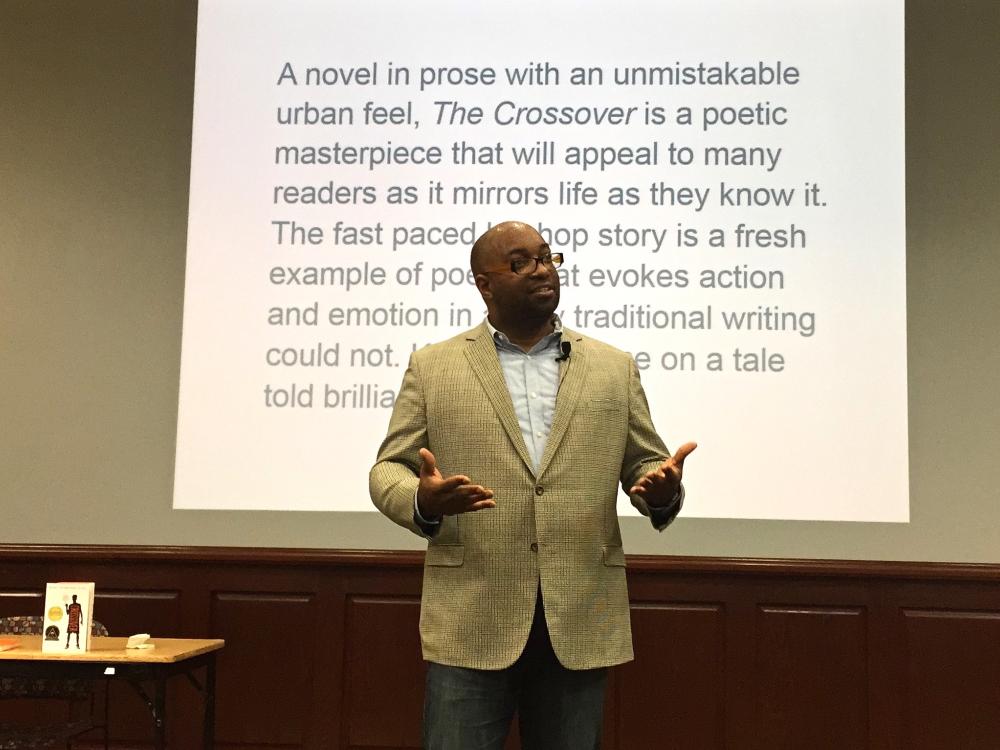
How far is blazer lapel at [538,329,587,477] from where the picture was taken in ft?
6.70

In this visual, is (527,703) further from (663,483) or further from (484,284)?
(484,284)

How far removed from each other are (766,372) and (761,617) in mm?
891

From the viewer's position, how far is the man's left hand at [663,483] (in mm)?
1924

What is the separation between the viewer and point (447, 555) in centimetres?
203

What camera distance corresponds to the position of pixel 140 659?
2.81m

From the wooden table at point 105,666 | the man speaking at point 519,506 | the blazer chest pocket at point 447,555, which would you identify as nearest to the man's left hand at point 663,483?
the man speaking at point 519,506

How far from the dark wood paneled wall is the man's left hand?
1770 millimetres

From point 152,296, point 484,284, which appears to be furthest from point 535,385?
point 152,296

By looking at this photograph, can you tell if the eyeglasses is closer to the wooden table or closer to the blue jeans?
the blue jeans

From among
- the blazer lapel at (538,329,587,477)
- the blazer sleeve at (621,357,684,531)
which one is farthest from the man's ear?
the blazer sleeve at (621,357,684,531)

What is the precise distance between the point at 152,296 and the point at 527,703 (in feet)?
8.56

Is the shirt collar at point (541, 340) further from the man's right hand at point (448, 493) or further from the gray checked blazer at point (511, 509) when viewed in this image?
the man's right hand at point (448, 493)

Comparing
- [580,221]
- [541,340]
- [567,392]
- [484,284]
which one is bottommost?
[567,392]

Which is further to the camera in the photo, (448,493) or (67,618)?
→ (67,618)
